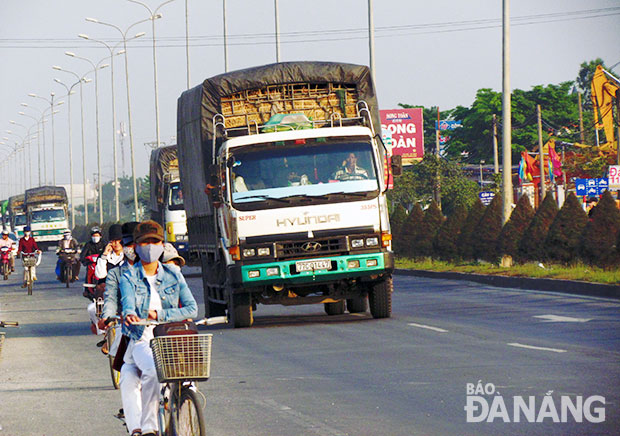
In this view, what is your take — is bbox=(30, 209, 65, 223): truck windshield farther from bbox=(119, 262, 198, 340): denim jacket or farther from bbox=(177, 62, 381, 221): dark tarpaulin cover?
bbox=(119, 262, 198, 340): denim jacket

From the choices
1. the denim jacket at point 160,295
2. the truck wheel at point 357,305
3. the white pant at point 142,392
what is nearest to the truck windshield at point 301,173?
the truck wheel at point 357,305

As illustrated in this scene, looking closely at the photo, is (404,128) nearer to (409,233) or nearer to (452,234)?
(409,233)

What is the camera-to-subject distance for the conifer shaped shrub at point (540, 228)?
26.4 metres

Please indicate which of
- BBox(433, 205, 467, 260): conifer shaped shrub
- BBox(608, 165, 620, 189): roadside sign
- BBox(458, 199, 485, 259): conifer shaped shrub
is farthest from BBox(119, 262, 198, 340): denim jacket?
BBox(608, 165, 620, 189): roadside sign

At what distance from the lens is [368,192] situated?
16.9m

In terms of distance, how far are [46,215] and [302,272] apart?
177 ft

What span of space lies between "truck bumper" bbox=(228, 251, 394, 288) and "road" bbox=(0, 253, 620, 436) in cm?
73

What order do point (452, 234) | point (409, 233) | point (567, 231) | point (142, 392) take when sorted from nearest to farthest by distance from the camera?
point (142, 392) < point (567, 231) < point (452, 234) < point (409, 233)

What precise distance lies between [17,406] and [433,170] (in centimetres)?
5486

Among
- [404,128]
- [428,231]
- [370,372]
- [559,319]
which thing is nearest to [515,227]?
[428,231]

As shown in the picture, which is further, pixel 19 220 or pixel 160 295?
pixel 19 220

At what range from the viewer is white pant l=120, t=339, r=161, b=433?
7336 mm

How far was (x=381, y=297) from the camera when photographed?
58.1ft

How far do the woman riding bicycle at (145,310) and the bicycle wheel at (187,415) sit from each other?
0.32 meters
